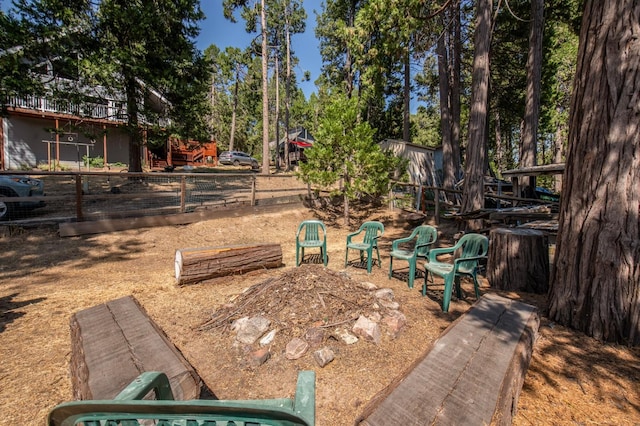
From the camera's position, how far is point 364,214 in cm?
1212

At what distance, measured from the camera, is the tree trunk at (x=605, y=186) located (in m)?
2.99

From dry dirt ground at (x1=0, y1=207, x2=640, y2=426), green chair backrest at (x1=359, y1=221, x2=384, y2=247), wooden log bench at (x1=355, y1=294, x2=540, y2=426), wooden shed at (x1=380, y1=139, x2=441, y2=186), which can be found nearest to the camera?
Answer: wooden log bench at (x1=355, y1=294, x2=540, y2=426)

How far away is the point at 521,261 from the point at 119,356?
210 inches

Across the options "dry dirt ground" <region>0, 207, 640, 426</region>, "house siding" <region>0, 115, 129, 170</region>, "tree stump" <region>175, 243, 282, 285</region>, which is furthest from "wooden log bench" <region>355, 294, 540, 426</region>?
"house siding" <region>0, 115, 129, 170</region>

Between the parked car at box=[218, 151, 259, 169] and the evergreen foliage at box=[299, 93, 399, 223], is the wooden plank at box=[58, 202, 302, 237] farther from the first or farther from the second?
the parked car at box=[218, 151, 259, 169]

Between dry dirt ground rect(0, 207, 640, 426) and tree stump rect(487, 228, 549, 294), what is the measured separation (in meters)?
0.35

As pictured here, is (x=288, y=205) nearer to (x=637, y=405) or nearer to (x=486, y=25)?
(x=486, y=25)

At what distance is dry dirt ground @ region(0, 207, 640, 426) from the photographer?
7.68ft

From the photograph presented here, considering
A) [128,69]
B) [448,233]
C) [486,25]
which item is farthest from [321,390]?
[128,69]

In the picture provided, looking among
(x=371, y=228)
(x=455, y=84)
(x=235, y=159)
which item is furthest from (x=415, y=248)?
(x=235, y=159)

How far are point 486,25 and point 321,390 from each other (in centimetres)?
920

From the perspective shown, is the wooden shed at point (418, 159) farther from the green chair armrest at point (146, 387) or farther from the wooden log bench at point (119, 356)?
the green chair armrest at point (146, 387)

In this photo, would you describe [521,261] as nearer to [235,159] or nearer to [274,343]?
[274,343]

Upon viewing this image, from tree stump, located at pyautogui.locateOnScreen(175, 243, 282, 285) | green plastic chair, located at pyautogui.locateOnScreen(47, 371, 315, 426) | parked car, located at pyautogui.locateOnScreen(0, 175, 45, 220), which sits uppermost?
parked car, located at pyautogui.locateOnScreen(0, 175, 45, 220)
